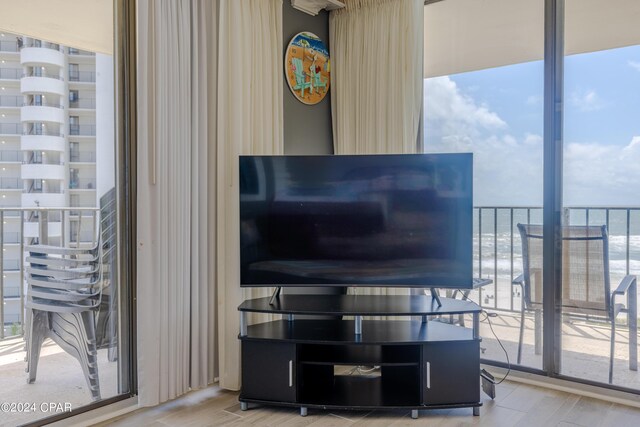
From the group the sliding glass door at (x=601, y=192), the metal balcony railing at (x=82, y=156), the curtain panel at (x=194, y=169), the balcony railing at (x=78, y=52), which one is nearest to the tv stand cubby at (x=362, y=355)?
the curtain panel at (x=194, y=169)

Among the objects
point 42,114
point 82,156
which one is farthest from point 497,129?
point 42,114

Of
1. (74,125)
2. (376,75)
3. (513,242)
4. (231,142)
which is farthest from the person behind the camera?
(376,75)

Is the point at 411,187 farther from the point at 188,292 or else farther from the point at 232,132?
the point at 188,292

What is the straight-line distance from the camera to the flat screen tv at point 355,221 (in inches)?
102

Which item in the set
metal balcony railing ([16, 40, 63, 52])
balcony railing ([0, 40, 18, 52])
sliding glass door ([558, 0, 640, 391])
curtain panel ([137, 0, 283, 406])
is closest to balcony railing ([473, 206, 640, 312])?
sliding glass door ([558, 0, 640, 391])

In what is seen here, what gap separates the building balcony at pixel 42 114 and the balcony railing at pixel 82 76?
0.61 ft

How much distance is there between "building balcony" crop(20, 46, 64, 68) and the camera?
2172 millimetres

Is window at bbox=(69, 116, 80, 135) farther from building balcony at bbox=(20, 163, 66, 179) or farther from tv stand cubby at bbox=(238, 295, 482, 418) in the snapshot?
tv stand cubby at bbox=(238, 295, 482, 418)

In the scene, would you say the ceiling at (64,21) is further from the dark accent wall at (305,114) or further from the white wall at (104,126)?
the dark accent wall at (305,114)

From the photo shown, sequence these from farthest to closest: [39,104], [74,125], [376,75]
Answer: [376,75] < [74,125] < [39,104]

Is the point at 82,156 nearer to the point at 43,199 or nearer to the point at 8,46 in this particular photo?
the point at 43,199

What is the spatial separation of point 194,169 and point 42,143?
0.77 metres

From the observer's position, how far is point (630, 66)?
259 centimetres

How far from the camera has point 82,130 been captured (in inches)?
94.0
